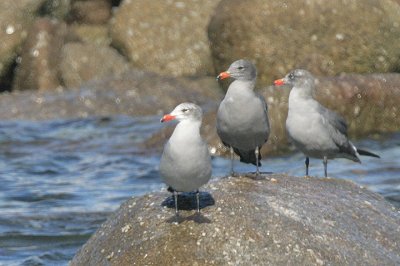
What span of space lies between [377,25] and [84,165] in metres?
6.06

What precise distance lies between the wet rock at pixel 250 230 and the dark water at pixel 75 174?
3353 millimetres

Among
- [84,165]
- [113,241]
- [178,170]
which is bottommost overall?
[84,165]

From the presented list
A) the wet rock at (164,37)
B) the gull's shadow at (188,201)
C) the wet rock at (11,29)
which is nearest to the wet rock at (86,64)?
the wet rock at (164,37)

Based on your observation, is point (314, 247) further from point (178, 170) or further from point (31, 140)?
point (31, 140)

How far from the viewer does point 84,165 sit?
15.6 m

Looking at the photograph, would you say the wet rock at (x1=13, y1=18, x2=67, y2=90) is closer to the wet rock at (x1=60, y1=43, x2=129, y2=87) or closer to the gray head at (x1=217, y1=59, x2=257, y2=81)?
the wet rock at (x1=60, y1=43, x2=129, y2=87)

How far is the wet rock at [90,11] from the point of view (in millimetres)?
24875

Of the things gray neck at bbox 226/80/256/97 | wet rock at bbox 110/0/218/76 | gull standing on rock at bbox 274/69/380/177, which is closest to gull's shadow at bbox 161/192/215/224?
gray neck at bbox 226/80/256/97

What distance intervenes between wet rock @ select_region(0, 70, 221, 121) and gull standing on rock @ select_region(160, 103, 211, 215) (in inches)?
466

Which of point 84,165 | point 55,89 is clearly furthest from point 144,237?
point 55,89

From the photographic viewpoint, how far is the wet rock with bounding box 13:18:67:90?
21.6 metres

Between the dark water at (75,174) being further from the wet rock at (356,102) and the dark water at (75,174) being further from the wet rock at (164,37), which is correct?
the wet rock at (164,37)

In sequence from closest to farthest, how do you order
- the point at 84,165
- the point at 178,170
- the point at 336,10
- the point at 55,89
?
the point at 178,170, the point at 84,165, the point at 336,10, the point at 55,89

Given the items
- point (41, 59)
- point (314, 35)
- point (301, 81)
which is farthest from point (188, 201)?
point (41, 59)
